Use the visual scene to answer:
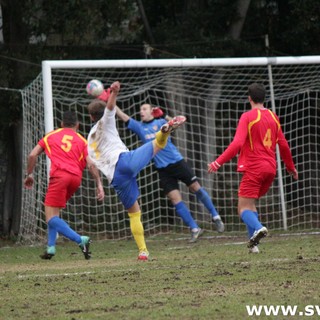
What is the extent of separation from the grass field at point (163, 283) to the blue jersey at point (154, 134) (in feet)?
7.17

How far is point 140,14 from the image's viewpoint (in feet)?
64.6

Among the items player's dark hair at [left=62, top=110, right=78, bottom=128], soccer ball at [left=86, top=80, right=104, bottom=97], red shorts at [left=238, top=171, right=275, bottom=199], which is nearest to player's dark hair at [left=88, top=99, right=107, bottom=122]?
soccer ball at [left=86, top=80, right=104, bottom=97]

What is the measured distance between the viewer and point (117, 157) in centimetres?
1108

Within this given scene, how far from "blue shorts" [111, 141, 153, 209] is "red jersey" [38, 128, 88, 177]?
1404mm

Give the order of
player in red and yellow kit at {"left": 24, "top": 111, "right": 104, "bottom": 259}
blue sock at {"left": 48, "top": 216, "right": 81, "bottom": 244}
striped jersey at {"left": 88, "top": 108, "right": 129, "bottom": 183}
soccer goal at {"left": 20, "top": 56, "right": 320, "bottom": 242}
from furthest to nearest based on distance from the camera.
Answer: soccer goal at {"left": 20, "top": 56, "right": 320, "bottom": 242}
player in red and yellow kit at {"left": 24, "top": 111, "right": 104, "bottom": 259}
blue sock at {"left": 48, "top": 216, "right": 81, "bottom": 244}
striped jersey at {"left": 88, "top": 108, "right": 129, "bottom": 183}

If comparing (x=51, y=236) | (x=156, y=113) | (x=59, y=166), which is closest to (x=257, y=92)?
(x=59, y=166)

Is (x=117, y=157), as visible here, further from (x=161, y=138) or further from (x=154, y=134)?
(x=154, y=134)

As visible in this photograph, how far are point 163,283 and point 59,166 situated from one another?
3.97 meters

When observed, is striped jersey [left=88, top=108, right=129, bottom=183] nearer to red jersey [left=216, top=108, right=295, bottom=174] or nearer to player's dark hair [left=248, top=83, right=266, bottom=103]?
red jersey [left=216, top=108, right=295, bottom=174]

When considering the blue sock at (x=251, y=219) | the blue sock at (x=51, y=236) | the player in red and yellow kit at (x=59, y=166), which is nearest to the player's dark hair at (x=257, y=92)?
the blue sock at (x=251, y=219)

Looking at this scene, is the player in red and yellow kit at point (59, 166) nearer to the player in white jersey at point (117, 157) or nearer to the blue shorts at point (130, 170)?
the player in white jersey at point (117, 157)

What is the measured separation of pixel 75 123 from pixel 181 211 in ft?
10.4

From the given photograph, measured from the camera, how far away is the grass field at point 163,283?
23.7ft

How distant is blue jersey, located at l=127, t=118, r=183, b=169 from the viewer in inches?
579
